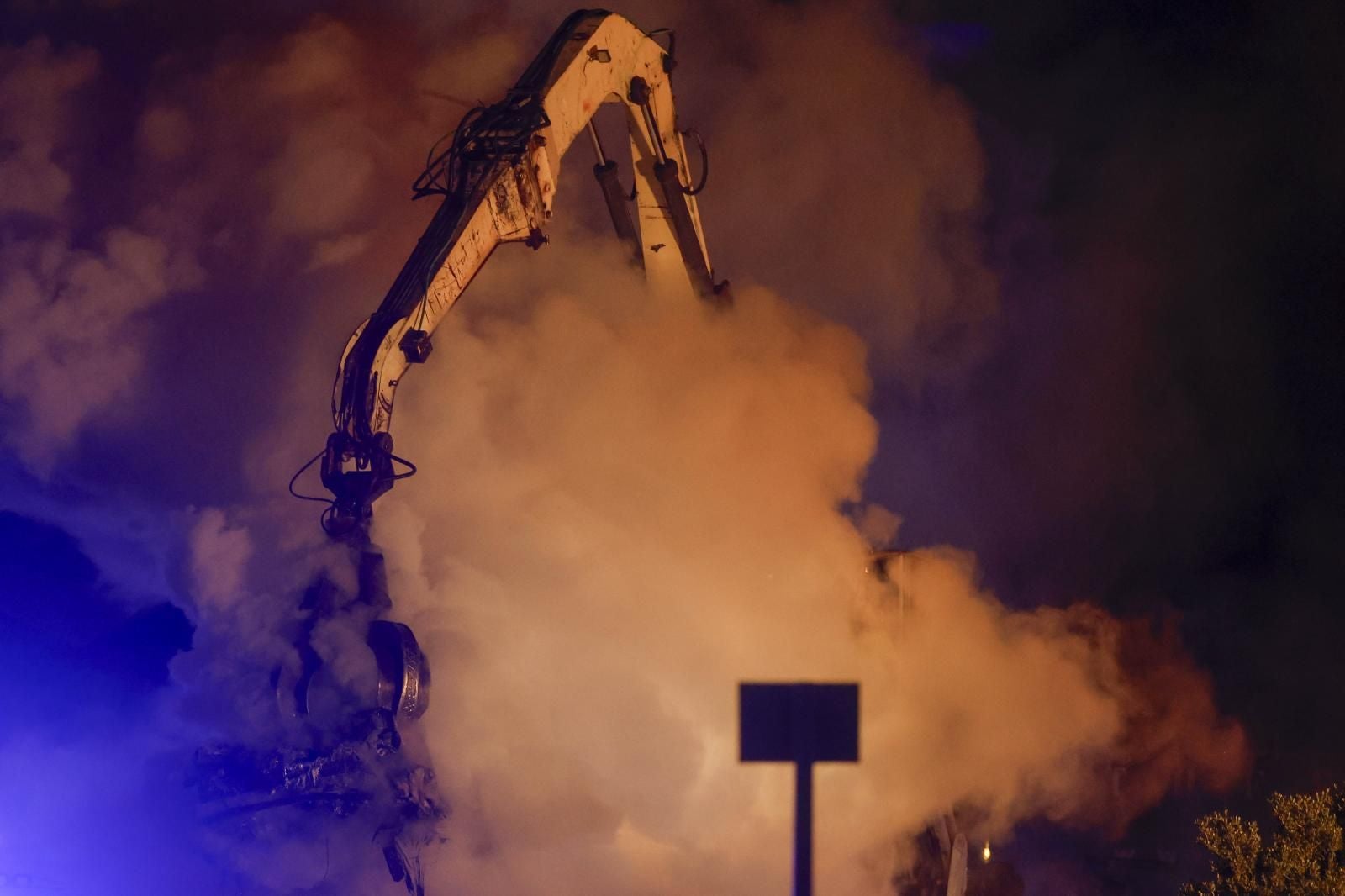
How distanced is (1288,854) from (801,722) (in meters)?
4.26

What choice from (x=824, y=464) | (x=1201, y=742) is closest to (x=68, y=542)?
(x=824, y=464)

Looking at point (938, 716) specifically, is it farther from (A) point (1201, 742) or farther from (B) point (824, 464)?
(A) point (1201, 742)

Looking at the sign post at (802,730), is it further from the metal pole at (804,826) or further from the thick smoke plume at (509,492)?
the thick smoke plume at (509,492)

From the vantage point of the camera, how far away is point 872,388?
43.1ft

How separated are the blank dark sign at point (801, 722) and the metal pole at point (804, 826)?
0.19ft

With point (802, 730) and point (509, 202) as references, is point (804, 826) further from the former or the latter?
point (509, 202)

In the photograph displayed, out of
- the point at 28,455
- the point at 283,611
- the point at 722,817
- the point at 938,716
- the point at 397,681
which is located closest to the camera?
the point at 397,681

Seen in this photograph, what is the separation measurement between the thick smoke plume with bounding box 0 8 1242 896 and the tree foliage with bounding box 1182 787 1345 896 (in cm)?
208

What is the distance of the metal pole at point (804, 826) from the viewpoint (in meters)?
4.47

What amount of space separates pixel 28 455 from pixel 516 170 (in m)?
6.27

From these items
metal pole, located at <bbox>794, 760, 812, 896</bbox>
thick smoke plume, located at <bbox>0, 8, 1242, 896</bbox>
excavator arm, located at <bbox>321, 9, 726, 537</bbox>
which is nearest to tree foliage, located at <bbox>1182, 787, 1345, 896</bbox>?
thick smoke plume, located at <bbox>0, 8, 1242, 896</bbox>

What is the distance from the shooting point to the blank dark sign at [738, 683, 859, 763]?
14.7 ft

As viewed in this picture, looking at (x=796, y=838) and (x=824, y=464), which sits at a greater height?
(x=824, y=464)

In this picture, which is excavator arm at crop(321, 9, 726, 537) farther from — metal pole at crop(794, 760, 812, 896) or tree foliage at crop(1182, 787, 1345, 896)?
tree foliage at crop(1182, 787, 1345, 896)
